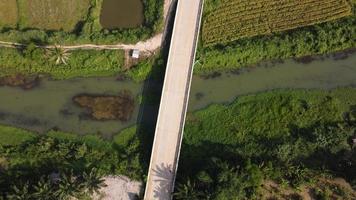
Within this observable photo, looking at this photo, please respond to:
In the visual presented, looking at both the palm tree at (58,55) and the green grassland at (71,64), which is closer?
the palm tree at (58,55)

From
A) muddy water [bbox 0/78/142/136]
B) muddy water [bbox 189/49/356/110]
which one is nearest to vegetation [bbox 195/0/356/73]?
muddy water [bbox 189/49/356/110]

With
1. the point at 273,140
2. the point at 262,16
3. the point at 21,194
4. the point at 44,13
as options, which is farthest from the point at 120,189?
the point at 262,16

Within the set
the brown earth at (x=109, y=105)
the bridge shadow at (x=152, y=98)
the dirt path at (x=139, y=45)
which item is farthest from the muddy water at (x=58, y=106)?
the dirt path at (x=139, y=45)

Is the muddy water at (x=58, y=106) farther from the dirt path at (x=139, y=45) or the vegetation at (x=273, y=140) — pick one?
the vegetation at (x=273, y=140)

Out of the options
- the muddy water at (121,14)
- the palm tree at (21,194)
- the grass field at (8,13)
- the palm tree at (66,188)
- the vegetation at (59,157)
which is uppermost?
the muddy water at (121,14)

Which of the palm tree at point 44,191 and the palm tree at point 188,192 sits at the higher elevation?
the palm tree at point 188,192

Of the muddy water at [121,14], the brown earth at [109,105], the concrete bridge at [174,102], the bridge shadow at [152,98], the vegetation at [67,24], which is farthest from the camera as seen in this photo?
the muddy water at [121,14]
